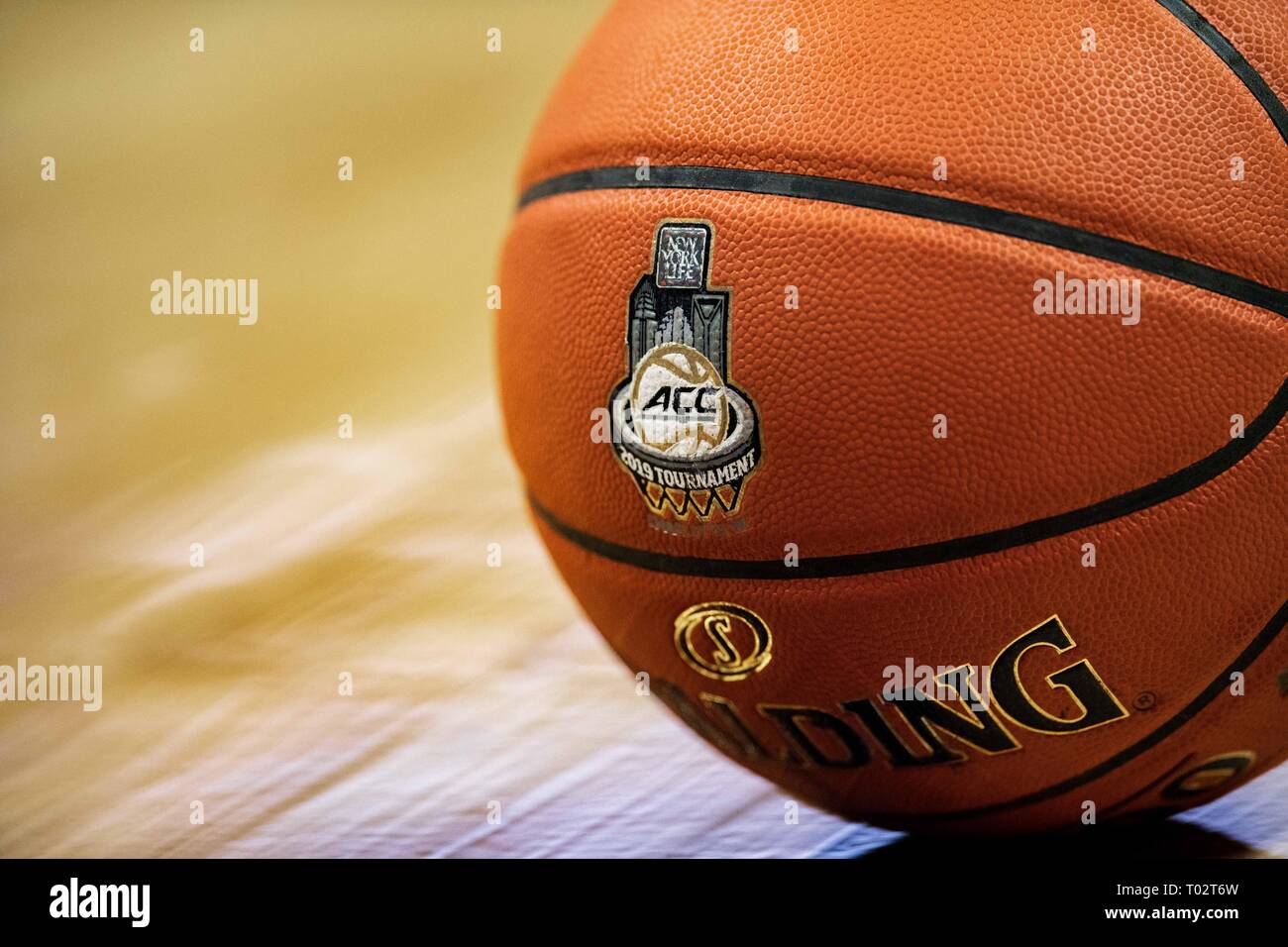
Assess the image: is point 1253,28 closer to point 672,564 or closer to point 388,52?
point 672,564

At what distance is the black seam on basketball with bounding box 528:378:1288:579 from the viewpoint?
168 centimetres

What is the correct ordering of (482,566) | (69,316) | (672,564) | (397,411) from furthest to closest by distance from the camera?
(69,316), (397,411), (482,566), (672,564)

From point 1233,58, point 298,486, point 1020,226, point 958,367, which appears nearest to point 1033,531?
point 958,367

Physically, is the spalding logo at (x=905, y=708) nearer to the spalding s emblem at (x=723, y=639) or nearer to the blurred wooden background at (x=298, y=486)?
the spalding s emblem at (x=723, y=639)

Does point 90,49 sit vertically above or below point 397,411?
above

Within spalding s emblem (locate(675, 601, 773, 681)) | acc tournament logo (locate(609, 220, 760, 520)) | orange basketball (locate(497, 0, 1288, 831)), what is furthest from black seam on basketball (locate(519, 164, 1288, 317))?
spalding s emblem (locate(675, 601, 773, 681))

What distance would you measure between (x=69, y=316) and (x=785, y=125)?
9.55 ft

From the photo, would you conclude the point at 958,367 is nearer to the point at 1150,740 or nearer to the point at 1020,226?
the point at 1020,226

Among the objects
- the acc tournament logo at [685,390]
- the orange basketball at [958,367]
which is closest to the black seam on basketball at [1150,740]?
the orange basketball at [958,367]

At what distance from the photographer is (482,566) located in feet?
10.8

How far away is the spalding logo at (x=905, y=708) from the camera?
1.77 metres

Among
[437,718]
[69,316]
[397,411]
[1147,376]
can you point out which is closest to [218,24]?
[69,316]

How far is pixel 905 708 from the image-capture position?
6.00 ft

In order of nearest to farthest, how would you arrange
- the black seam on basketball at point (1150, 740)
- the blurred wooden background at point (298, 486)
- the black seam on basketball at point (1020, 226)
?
1. the black seam on basketball at point (1020, 226)
2. the black seam on basketball at point (1150, 740)
3. the blurred wooden background at point (298, 486)
